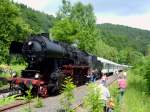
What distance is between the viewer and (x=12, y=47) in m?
25.2

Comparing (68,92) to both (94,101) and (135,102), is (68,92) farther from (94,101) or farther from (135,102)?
(135,102)

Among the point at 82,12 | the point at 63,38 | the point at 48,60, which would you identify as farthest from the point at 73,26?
the point at 48,60

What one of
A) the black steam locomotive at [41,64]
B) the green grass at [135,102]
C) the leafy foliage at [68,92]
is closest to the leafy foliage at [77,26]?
the green grass at [135,102]

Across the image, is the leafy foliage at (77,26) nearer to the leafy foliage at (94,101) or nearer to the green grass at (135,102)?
the green grass at (135,102)

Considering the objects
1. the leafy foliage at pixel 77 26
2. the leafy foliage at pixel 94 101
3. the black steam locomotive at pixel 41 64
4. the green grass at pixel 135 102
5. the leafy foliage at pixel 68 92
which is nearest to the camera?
the leafy foliage at pixel 94 101

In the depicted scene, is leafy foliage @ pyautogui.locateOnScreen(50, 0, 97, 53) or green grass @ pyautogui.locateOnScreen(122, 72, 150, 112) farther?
leafy foliage @ pyautogui.locateOnScreen(50, 0, 97, 53)

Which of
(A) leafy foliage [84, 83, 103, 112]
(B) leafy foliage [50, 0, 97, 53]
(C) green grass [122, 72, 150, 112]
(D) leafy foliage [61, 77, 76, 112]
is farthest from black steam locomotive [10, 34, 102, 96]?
(B) leafy foliage [50, 0, 97, 53]

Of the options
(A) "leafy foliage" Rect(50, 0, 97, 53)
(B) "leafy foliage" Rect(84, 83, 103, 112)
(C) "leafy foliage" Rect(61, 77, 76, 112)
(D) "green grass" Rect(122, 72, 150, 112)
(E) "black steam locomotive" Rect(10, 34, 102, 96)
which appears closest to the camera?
(B) "leafy foliage" Rect(84, 83, 103, 112)

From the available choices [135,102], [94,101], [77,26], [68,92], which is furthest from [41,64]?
[77,26]

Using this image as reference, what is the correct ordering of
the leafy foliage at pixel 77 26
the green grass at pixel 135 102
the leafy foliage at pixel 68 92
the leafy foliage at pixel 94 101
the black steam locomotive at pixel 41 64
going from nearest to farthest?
the leafy foliage at pixel 94 101 → the leafy foliage at pixel 68 92 → the green grass at pixel 135 102 → the black steam locomotive at pixel 41 64 → the leafy foliage at pixel 77 26

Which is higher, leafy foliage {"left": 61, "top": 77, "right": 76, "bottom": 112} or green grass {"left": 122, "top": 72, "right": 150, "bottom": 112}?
leafy foliage {"left": 61, "top": 77, "right": 76, "bottom": 112}

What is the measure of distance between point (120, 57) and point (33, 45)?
169m

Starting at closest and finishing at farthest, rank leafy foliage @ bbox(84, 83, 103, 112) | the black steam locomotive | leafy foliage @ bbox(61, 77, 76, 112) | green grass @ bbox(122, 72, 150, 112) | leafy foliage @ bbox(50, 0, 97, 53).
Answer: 1. leafy foliage @ bbox(84, 83, 103, 112)
2. leafy foliage @ bbox(61, 77, 76, 112)
3. green grass @ bbox(122, 72, 150, 112)
4. the black steam locomotive
5. leafy foliage @ bbox(50, 0, 97, 53)

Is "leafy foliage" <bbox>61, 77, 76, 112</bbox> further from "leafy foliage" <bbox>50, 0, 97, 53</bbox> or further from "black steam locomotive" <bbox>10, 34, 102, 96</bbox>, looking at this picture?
"leafy foliage" <bbox>50, 0, 97, 53</bbox>
